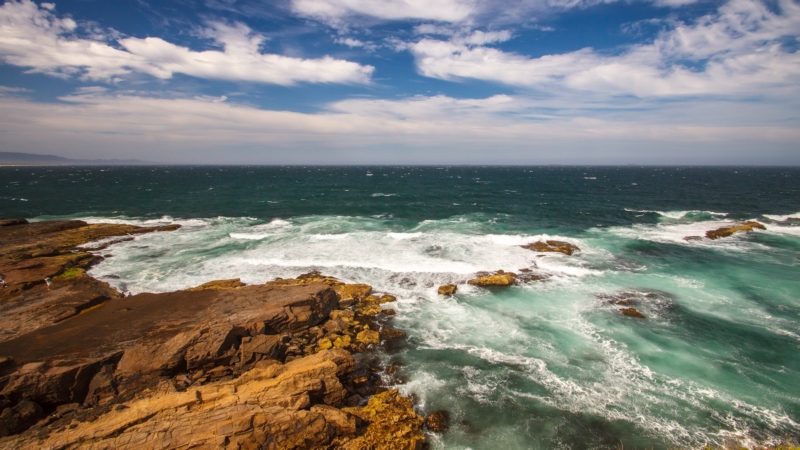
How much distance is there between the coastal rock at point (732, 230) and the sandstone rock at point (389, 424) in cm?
4535

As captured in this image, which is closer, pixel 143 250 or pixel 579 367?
pixel 579 367

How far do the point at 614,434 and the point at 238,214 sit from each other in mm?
56161

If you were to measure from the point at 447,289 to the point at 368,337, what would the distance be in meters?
8.46

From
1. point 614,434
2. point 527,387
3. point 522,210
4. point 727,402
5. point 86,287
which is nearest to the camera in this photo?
point 614,434

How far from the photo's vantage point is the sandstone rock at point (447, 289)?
85.0ft

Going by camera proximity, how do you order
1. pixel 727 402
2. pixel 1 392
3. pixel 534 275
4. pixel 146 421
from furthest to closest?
pixel 534 275
pixel 727 402
pixel 1 392
pixel 146 421

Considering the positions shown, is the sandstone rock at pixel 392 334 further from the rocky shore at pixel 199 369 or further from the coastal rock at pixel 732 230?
the coastal rock at pixel 732 230

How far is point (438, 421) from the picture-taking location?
1382 cm

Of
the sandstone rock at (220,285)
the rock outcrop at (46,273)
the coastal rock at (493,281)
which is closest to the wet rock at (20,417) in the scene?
the rock outcrop at (46,273)

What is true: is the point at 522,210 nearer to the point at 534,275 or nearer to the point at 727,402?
the point at 534,275

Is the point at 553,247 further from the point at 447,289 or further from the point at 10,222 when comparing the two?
the point at 10,222

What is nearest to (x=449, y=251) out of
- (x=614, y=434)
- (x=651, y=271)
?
(x=651, y=271)

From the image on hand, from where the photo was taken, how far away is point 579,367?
57.6ft

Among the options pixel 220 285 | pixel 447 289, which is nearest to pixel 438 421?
pixel 447 289
